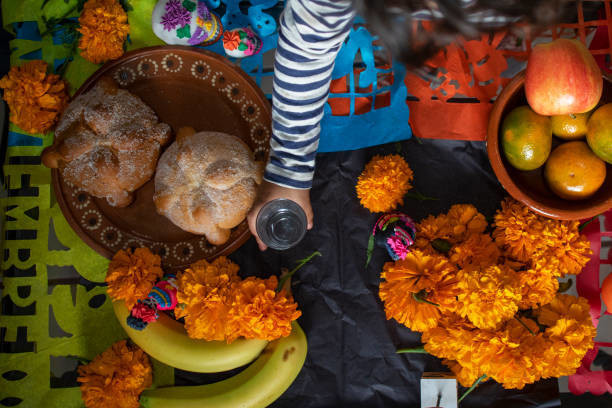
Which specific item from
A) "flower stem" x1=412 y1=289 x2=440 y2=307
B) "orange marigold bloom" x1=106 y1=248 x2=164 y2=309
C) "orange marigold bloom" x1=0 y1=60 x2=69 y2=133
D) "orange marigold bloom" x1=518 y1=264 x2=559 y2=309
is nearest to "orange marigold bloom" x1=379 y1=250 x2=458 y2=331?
"flower stem" x1=412 y1=289 x2=440 y2=307

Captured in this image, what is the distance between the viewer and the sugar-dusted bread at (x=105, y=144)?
2.56 ft

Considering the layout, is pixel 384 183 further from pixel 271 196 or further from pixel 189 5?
pixel 189 5

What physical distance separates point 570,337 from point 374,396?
361 millimetres

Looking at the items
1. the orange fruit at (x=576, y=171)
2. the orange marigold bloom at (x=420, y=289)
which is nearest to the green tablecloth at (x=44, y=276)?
the orange marigold bloom at (x=420, y=289)

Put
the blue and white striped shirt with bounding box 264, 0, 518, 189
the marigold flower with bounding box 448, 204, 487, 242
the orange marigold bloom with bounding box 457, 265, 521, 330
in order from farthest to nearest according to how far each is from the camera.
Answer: the marigold flower with bounding box 448, 204, 487, 242 → the orange marigold bloom with bounding box 457, 265, 521, 330 → the blue and white striped shirt with bounding box 264, 0, 518, 189

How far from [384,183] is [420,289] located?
20 centimetres

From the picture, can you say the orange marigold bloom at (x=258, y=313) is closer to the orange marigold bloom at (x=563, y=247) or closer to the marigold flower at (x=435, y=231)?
the marigold flower at (x=435, y=231)

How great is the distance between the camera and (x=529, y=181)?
0.81 metres

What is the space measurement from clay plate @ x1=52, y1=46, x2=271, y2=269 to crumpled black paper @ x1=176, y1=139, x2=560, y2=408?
12 cm

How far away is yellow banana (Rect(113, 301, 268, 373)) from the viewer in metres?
0.81

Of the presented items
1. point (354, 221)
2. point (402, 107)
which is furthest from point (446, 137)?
point (354, 221)

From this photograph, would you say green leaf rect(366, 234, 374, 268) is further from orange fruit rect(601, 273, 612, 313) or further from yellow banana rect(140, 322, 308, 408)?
orange fruit rect(601, 273, 612, 313)

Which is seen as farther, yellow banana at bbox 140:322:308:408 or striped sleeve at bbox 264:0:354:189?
yellow banana at bbox 140:322:308:408

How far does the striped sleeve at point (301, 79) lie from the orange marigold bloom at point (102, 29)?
334 mm
